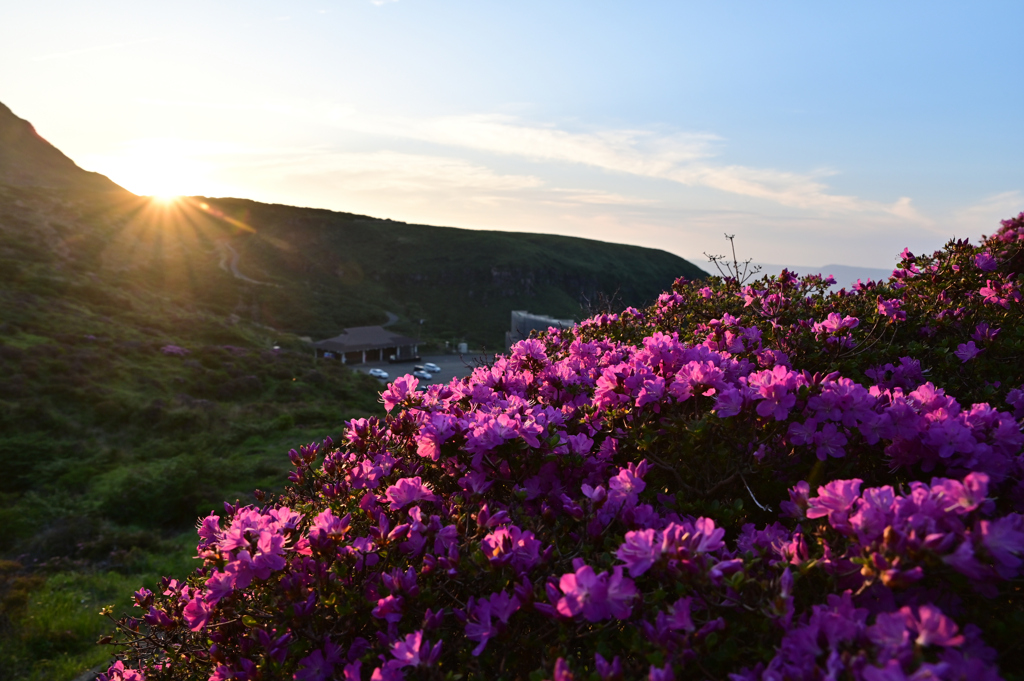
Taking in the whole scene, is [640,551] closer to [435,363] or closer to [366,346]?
[435,363]

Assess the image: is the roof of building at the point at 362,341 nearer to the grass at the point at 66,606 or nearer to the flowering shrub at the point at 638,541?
the grass at the point at 66,606

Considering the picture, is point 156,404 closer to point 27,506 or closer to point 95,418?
point 95,418

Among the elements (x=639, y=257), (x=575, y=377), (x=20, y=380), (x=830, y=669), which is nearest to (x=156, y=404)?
(x=20, y=380)

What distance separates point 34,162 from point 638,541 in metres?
147

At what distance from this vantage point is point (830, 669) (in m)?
1.28

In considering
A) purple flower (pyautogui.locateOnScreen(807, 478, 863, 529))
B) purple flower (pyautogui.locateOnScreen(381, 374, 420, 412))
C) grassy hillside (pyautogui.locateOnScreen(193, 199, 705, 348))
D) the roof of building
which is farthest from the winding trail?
purple flower (pyautogui.locateOnScreen(807, 478, 863, 529))

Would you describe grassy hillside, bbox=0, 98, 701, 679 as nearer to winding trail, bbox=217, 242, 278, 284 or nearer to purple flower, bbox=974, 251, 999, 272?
winding trail, bbox=217, 242, 278, 284

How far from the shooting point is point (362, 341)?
6156cm

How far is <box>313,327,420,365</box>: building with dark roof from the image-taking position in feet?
193

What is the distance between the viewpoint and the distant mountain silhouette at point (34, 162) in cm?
10075

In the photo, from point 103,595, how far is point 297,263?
294ft

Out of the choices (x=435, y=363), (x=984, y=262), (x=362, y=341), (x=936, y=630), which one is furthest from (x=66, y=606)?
(x=362, y=341)

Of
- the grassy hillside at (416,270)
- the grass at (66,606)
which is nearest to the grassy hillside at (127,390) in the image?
the grass at (66,606)

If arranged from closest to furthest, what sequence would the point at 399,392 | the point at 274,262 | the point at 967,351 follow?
the point at 399,392 < the point at 967,351 < the point at 274,262
